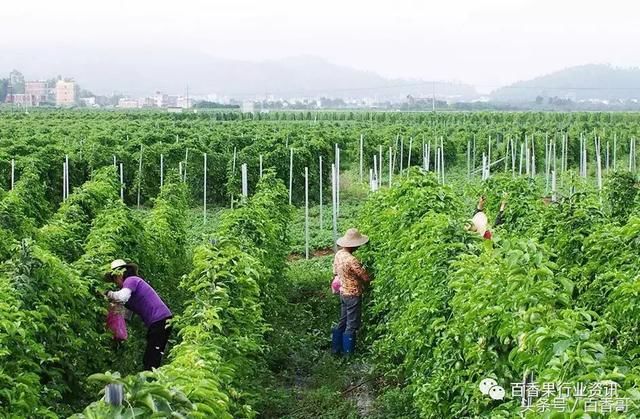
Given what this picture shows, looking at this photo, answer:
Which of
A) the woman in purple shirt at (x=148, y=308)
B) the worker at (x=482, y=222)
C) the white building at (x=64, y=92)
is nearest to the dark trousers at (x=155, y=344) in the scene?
the woman in purple shirt at (x=148, y=308)

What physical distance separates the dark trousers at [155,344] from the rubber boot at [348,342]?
2.63 meters

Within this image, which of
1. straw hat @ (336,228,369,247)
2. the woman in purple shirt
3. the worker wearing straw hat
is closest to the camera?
the woman in purple shirt

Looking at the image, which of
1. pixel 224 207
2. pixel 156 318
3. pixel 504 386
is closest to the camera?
pixel 504 386

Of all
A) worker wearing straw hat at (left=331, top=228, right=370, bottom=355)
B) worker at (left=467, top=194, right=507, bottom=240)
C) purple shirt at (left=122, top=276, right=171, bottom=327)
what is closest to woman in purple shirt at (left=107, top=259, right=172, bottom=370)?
purple shirt at (left=122, top=276, right=171, bottom=327)

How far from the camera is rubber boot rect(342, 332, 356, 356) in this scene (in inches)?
382

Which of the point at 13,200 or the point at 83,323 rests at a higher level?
the point at 13,200

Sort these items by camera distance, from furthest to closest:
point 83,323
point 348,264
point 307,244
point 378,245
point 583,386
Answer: point 307,244 → point 378,245 → point 348,264 → point 83,323 → point 583,386

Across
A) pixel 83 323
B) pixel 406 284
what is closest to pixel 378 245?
pixel 406 284

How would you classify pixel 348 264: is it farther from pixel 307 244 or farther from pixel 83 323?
pixel 307 244

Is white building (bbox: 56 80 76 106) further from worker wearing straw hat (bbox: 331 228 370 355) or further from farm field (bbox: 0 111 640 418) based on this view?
worker wearing straw hat (bbox: 331 228 370 355)

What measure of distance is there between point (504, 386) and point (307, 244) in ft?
34.3

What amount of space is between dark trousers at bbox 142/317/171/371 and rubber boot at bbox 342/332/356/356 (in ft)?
8.62

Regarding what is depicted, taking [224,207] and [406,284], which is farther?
[224,207]

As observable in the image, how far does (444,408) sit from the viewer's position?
19.2 ft
